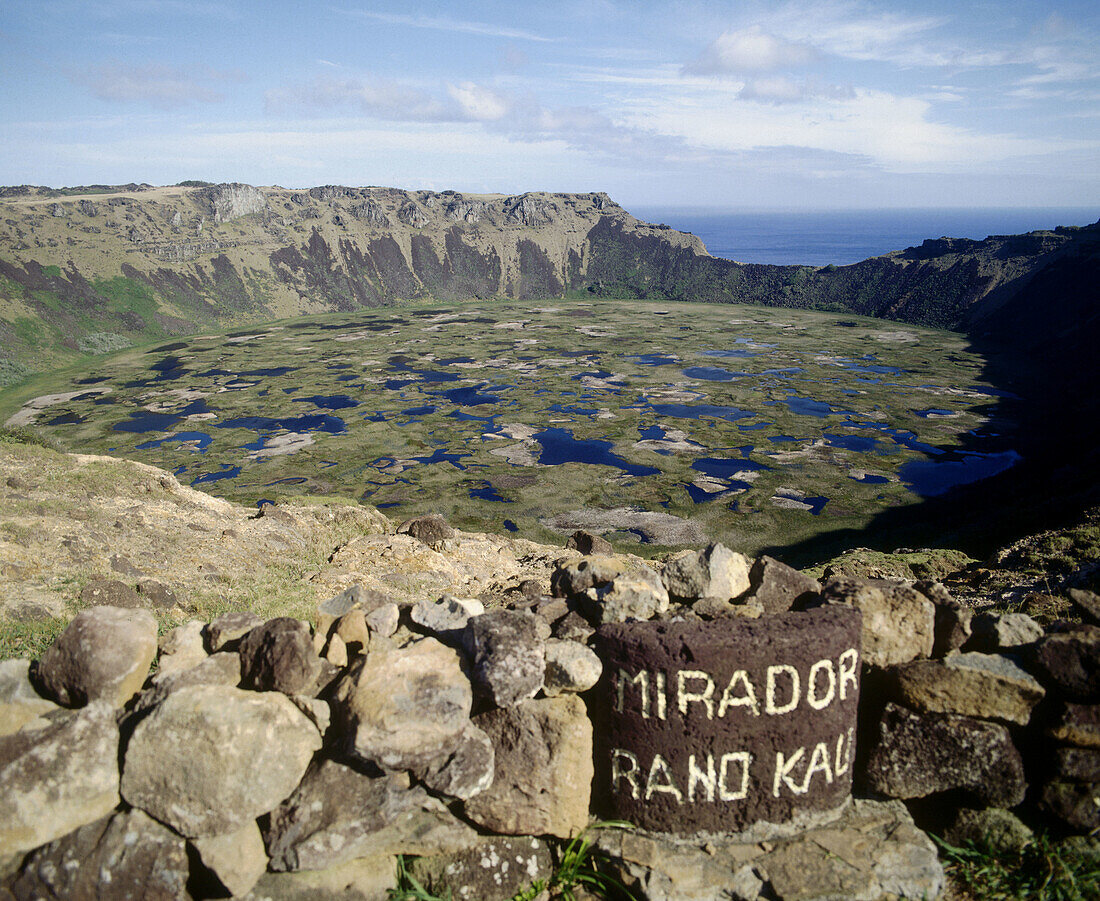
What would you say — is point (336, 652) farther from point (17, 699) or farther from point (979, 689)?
point (979, 689)

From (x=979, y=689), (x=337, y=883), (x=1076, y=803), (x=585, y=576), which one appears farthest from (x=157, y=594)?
(x=1076, y=803)

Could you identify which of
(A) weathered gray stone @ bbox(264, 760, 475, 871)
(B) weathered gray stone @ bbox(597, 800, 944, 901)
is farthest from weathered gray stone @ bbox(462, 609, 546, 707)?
(B) weathered gray stone @ bbox(597, 800, 944, 901)

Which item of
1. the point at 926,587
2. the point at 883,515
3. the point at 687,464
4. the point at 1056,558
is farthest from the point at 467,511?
the point at 926,587

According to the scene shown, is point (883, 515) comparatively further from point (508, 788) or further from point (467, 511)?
point (508, 788)

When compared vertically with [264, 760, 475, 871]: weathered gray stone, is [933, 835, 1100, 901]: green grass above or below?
below

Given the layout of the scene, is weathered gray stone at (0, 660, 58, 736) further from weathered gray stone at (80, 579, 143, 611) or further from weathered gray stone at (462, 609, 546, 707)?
→ weathered gray stone at (80, 579, 143, 611)

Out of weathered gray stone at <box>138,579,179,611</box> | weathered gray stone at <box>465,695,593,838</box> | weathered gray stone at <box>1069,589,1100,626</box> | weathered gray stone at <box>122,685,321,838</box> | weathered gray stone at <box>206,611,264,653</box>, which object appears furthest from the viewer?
weathered gray stone at <box>138,579,179,611</box>
